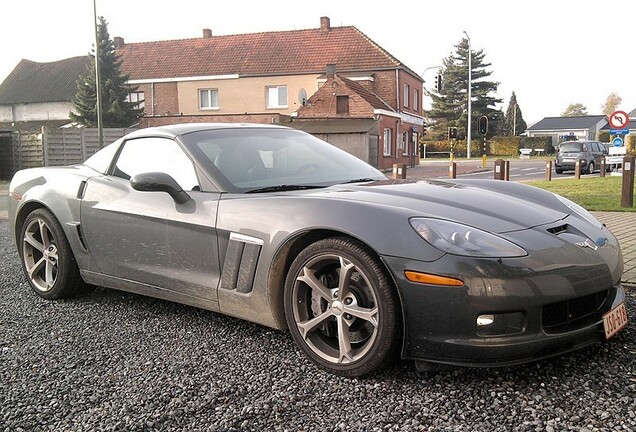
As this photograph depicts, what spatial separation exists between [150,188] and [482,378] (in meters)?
2.12

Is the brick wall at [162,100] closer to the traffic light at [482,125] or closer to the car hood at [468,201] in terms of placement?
the traffic light at [482,125]

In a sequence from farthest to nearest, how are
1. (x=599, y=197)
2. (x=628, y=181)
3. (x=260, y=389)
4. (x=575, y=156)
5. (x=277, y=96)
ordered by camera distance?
(x=277, y=96) < (x=575, y=156) < (x=599, y=197) < (x=628, y=181) < (x=260, y=389)

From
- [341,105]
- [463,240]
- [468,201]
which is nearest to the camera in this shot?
[463,240]

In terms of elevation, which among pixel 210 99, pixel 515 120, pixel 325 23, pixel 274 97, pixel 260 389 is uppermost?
pixel 325 23

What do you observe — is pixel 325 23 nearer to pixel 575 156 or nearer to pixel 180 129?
pixel 575 156

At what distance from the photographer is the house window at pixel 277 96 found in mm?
38531

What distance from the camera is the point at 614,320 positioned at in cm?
279

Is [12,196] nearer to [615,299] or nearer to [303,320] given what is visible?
[303,320]

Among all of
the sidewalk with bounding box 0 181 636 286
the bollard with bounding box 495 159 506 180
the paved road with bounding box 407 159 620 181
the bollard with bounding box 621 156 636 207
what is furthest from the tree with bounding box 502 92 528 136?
the sidewalk with bounding box 0 181 636 286

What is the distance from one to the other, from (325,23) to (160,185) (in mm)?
38522

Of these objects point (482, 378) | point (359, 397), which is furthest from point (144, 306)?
point (482, 378)

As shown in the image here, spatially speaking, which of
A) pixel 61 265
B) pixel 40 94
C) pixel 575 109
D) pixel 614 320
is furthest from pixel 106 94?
pixel 575 109

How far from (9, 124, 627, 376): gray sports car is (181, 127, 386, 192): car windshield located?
0.04 ft

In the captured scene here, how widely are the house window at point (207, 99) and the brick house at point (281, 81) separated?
7 centimetres
